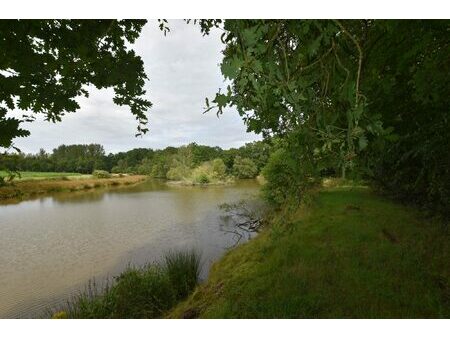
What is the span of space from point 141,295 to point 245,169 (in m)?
39.9

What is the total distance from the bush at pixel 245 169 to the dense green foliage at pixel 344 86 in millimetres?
36758

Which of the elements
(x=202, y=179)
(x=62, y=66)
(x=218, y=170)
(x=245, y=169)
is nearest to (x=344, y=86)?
(x=62, y=66)

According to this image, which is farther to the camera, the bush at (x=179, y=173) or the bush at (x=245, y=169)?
the bush at (x=179, y=173)

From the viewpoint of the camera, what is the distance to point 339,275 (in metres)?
5.27

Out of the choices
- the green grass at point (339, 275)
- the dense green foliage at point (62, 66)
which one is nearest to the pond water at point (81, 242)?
the green grass at point (339, 275)

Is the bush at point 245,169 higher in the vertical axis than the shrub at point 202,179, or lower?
higher

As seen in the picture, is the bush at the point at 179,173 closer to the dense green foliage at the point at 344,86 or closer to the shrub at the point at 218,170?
the shrub at the point at 218,170

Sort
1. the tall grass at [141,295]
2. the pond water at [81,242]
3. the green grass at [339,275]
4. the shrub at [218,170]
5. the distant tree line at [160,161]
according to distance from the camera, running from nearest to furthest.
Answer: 1. the green grass at [339,275]
2. the tall grass at [141,295]
3. the pond water at [81,242]
4. the shrub at [218,170]
5. the distant tree line at [160,161]

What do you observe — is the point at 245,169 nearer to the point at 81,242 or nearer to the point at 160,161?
the point at 160,161

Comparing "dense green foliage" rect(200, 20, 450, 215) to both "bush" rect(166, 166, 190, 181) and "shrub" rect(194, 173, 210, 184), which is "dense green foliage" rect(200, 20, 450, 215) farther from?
"bush" rect(166, 166, 190, 181)

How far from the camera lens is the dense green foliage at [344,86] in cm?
123

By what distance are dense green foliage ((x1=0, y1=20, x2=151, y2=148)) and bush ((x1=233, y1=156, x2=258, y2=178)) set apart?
41.6 m
